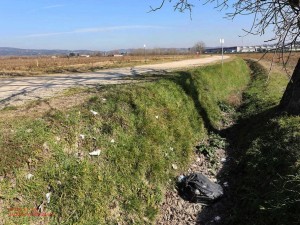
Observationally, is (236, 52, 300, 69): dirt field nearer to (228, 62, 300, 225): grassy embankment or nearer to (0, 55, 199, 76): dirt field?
(228, 62, 300, 225): grassy embankment

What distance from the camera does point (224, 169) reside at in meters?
8.13

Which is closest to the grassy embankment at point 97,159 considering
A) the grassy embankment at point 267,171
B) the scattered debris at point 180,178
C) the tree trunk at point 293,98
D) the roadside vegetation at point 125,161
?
the roadside vegetation at point 125,161

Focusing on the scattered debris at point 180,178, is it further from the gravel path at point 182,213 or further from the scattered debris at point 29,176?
the scattered debris at point 29,176

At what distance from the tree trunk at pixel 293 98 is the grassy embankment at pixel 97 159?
2.81 meters

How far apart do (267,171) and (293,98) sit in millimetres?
3585

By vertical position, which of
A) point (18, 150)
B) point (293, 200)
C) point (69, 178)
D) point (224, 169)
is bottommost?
point (224, 169)

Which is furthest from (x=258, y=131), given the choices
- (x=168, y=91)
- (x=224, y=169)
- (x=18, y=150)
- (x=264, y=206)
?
(x=18, y=150)

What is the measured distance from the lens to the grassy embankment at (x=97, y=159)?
488cm

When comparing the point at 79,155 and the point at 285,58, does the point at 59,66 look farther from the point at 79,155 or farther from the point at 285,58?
the point at 285,58

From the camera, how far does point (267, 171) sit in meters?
6.77

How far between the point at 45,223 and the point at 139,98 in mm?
4827

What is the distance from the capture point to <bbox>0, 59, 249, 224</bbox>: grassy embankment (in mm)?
4879

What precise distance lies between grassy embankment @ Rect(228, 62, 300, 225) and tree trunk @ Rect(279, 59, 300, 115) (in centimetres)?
32

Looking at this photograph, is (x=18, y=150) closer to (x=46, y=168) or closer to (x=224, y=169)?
(x=46, y=168)
